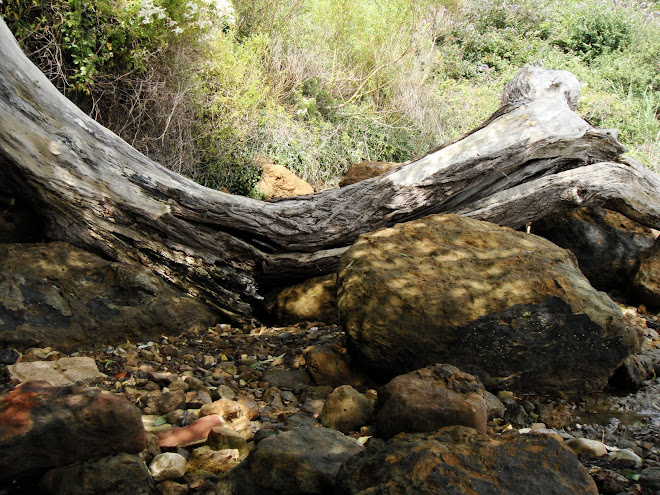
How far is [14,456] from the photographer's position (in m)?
2.07

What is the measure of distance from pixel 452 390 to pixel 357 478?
952 millimetres

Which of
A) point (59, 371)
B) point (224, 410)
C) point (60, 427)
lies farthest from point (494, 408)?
point (59, 371)

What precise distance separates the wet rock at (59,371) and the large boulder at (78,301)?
42cm

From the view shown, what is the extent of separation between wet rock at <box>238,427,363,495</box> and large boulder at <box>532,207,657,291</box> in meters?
3.97

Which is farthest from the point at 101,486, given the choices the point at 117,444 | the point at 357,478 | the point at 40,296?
the point at 40,296

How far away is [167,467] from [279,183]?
16.4ft

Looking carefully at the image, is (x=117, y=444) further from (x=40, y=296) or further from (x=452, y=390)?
(x=40, y=296)

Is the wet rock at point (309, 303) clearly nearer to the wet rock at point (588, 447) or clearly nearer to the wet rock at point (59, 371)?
the wet rock at point (59, 371)

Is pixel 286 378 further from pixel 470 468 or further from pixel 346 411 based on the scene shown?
pixel 470 468

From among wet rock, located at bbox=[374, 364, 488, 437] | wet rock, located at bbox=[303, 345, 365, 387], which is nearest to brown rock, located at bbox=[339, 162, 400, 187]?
wet rock, located at bbox=[303, 345, 365, 387]

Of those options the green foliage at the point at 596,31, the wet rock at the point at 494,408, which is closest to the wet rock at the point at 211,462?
the wet rock at the point at 494,408

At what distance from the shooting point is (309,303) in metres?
4.75

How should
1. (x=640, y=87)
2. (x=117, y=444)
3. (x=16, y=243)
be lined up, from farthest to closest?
(x=640, y=87) → (x=16, y=243) → (x=117, y=444)

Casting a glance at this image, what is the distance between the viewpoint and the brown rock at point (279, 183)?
23.1ft
